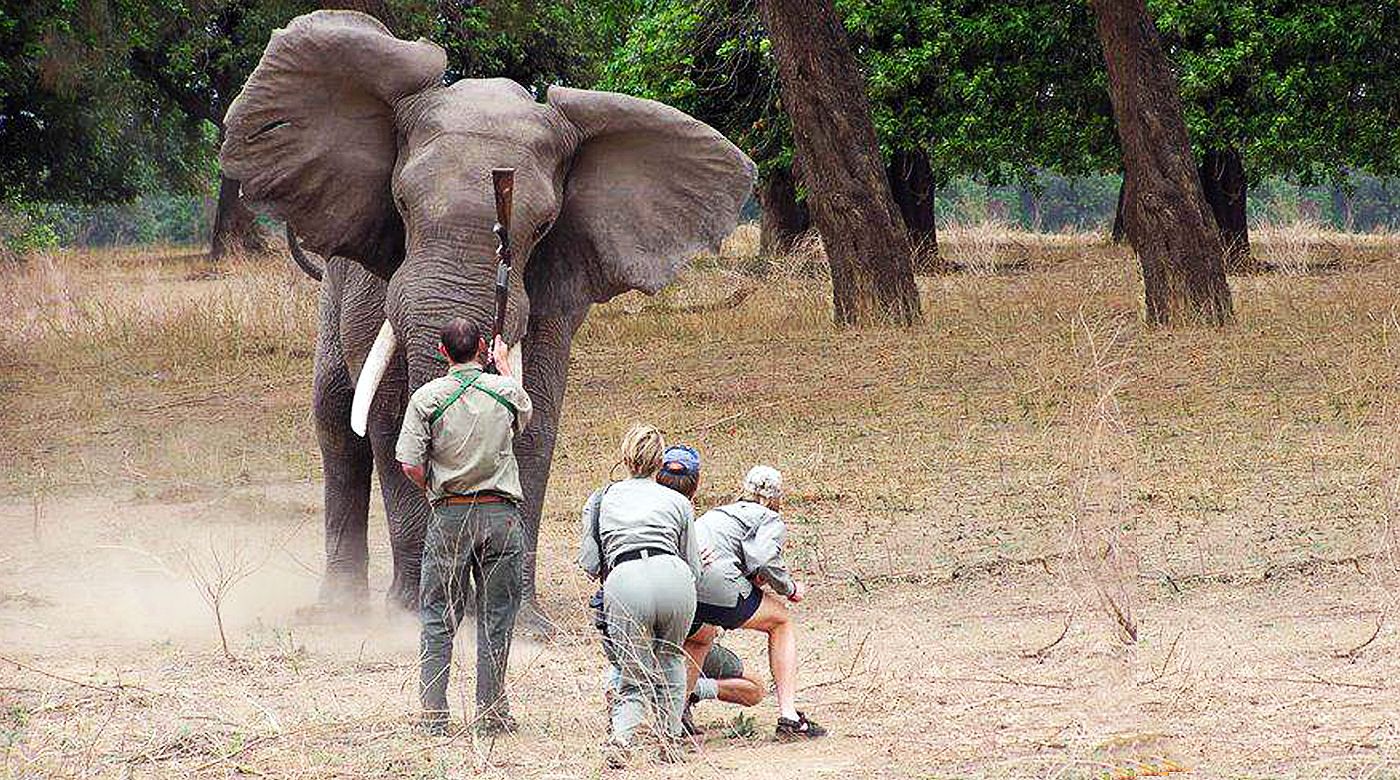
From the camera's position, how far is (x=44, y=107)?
34844 millimetres

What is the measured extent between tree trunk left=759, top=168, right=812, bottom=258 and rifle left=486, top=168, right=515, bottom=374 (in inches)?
914

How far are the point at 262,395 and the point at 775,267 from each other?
30.9 ft

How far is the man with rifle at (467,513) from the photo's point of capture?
691 centimetres

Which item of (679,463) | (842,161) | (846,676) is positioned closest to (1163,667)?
(846,676)

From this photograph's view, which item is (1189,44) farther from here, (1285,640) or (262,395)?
(1285,640)

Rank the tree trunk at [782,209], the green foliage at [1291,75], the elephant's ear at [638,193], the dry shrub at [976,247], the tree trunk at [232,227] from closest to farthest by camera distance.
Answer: the elephant's ear at [638,193] → the green foliage at [1291,75] → the dry shrub at [976,247] → the tree trunk at [782,209] → the tree trunk at [232,227]

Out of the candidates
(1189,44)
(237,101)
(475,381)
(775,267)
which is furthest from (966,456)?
(1189,44)

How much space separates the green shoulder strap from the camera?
6.91 meters

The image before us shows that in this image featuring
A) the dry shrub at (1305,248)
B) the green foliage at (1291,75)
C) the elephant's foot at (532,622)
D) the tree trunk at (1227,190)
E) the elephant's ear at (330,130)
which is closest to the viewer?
the elephant's foot at (532,622)

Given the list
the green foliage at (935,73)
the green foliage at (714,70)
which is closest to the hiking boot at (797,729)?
the green foliage at (935,73)

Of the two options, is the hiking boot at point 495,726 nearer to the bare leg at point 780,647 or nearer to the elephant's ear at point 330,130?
the bare leg at point 780,647

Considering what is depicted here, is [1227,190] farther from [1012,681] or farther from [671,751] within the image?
[671,751]

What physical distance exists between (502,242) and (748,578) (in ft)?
5.69

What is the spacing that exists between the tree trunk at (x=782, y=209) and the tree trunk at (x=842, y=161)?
1163 centimetres
